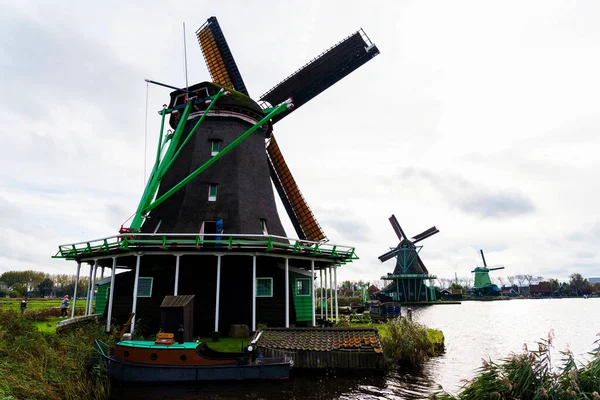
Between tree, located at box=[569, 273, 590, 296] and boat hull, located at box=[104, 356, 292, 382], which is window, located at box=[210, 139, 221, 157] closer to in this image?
boat hull, located at box=[104, 356, 292, 382]

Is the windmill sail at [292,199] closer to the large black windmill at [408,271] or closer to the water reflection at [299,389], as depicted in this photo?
the water reflection at [299,389]

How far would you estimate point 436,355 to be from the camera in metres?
19.0

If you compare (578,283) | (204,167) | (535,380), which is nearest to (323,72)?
(204,167)

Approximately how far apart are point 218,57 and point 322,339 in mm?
22548

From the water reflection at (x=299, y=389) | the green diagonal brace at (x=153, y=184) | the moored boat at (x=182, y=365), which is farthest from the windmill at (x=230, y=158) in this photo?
the water reflection at (x=299, y=389)

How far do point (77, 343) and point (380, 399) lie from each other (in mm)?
11422

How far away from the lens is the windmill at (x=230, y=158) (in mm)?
20828

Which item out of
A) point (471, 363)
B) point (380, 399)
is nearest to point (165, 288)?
point (380, 399)

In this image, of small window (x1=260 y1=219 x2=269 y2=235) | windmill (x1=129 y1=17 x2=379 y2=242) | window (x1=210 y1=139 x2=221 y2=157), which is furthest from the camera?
window (x1=210 y1=139 x2=221 y2=157)

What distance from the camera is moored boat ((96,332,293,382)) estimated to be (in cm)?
1291

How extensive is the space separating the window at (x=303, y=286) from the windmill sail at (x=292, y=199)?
173 inches

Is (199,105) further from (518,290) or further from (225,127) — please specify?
(518,290)

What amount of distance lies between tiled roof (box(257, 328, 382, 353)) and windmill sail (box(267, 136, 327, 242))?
9.85 m

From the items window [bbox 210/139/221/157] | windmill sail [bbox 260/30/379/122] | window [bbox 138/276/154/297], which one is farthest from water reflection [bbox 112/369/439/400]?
windmill sail [bbox 260/30/379/122]
